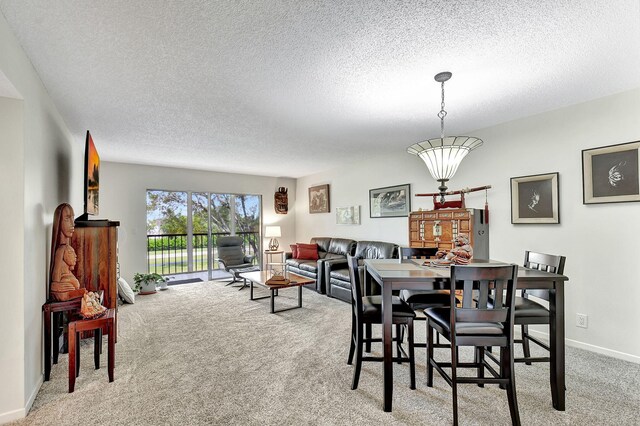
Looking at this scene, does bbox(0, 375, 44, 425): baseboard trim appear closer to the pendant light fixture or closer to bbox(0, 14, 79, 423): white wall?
bbox(0, 14, 79, 423): white wall

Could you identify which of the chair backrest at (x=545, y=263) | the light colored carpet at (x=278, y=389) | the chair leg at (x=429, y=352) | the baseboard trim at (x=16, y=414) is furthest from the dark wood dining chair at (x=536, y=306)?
the baseboard trim at (x=16, y=414)

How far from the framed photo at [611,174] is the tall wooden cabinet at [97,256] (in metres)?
4.80

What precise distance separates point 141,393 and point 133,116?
2.69 metres

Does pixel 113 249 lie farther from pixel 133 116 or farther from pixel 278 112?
pixel 278 112

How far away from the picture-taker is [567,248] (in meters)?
3.19

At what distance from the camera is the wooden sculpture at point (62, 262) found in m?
2.53

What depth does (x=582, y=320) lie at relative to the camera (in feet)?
10.1

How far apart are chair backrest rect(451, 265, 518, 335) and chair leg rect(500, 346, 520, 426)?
0.16m

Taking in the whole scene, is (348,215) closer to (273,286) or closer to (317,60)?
(273,286)

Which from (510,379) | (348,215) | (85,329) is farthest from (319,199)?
(510,379)

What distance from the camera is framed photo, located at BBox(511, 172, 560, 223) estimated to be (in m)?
3.26

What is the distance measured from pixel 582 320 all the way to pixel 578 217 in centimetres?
103

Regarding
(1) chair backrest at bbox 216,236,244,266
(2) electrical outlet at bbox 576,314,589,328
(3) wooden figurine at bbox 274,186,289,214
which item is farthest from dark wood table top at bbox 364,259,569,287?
(3) wooden figurine at bbox 274,186,289,214

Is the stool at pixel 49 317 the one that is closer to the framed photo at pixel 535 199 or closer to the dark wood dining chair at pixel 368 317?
the dark wood dining chair at pixel 368 317
